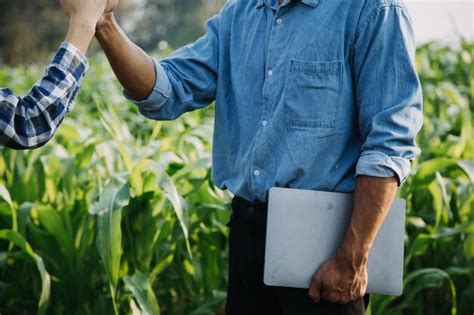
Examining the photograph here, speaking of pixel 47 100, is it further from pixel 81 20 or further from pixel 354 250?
pixel 354 250

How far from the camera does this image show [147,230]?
93.7 inches

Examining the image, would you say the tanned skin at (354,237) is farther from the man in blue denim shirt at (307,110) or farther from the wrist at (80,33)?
the wrist at (80,33)

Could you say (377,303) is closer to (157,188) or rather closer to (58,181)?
(157,188)

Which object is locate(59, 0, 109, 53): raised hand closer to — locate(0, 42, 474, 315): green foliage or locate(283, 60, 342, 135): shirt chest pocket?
locate(283, 60, 342, 135): shirt chest pocket

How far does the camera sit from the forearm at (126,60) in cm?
163

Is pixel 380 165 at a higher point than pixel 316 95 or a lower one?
lower

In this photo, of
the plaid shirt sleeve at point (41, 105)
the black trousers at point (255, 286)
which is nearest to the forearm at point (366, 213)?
the black trousers at point (255, 286)

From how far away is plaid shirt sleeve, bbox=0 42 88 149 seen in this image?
4.51 feet

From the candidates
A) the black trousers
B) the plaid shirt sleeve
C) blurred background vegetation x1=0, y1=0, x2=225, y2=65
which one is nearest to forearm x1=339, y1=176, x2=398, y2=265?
the black trousers

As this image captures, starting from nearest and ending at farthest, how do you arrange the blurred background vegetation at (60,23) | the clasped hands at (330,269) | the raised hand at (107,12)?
1. the clasped hands at (330,269)
2. the raised hand at (107,12)
3. the blurred background vegetation at (60,23)

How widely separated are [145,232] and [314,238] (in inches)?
36.0

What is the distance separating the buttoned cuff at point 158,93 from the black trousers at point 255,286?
29 centimetres

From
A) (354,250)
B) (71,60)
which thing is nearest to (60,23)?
(71,60)

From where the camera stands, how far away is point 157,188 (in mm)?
2355
